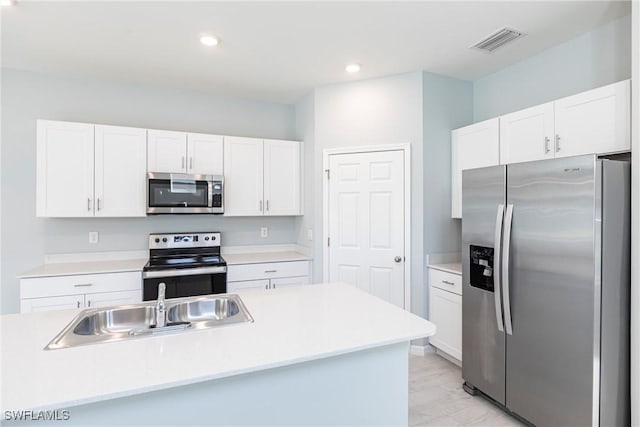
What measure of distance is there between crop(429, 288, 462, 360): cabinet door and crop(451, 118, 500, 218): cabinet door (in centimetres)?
82

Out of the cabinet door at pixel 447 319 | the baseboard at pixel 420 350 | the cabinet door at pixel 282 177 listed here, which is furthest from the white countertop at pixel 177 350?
the cabinet door at pixel 282 177

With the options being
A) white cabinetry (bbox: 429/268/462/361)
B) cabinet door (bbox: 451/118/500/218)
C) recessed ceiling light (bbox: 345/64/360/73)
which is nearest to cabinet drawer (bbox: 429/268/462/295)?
white cabinetry (bbox: 429/268/462/361)

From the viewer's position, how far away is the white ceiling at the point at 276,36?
2316 millimetres

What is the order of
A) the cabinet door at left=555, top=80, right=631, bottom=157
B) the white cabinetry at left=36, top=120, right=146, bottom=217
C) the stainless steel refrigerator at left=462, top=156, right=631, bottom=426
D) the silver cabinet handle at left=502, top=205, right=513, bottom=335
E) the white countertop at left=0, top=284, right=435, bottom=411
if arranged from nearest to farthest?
1. the white countertop at left=0, top=284, right=435, bottom=411
2. the stainless steel refrigerator at left=462, top=156, right=631, bottom=426
3. the cabinet door at left=555, top=80, right=631, bottom=157
4. the silver cabinet handle at left=502, top=205, right=513, bottom=335
5. the white cabinetry at left=36, top=120, right=146, bottom=217

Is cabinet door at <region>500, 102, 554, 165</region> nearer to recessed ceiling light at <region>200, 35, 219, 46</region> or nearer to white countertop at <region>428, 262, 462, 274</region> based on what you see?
white countertop at <region>428, 262, 462, 274</region>

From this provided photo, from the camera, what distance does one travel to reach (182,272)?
128 inches

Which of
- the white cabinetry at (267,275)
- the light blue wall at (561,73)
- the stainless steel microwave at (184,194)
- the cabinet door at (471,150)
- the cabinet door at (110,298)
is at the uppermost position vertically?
the light blue wall at (561,73)

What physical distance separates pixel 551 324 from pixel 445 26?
2.17 m

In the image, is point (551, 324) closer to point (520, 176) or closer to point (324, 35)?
point (520, 176)

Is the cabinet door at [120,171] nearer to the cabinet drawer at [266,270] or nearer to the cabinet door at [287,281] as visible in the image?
the cabinet drawer at [266,270]

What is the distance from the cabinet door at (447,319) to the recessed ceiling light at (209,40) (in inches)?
116

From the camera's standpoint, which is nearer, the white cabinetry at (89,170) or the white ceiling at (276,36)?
the white ceiling at (276,36)

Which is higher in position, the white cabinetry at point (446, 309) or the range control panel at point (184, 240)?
the range control panel at point (184, 240)

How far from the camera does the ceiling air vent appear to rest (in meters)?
2.62
